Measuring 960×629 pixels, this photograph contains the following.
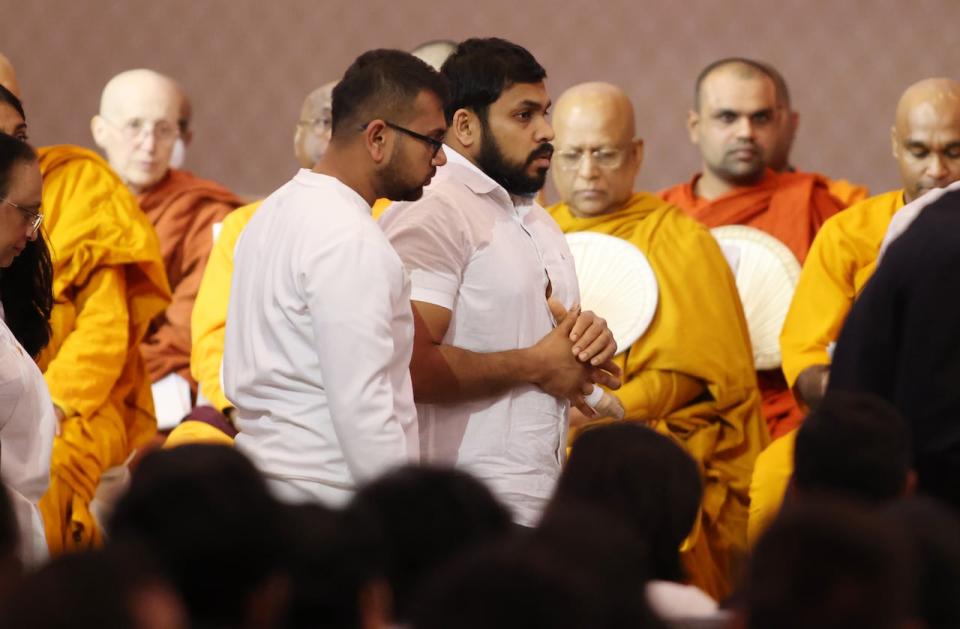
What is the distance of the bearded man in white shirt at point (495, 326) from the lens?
335 cm

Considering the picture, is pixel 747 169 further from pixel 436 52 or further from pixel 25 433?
pixel 25 433

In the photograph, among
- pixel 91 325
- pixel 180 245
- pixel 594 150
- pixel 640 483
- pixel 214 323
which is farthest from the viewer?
pixel 180 245

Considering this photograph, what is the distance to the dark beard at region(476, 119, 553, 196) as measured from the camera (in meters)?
3.59

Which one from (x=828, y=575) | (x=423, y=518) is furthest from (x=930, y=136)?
(x=828, y=575)

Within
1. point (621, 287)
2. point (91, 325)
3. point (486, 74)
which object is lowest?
point (91, 325)

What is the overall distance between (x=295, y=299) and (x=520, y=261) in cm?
60

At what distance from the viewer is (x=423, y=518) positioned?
6.59 ft

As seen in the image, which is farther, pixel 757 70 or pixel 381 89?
pixel 757 70

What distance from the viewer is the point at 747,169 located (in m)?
6.15

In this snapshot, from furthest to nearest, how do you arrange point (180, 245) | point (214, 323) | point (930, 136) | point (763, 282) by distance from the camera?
point (180, 245), point (763, 282), point (930, 136), point (214, 323)

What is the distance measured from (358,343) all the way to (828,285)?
8.64ft

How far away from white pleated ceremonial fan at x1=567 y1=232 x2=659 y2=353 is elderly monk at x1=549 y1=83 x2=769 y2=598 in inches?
6.8

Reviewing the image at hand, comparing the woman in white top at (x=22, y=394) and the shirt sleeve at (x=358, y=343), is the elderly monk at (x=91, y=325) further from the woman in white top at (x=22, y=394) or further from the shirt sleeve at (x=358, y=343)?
the shirt sleeve at (x=358, y=343)

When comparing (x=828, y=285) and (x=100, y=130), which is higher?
(x=828, y=285)
